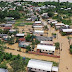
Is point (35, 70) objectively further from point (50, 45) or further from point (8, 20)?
point (8, 20)

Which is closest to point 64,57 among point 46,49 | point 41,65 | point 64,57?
point 64,57

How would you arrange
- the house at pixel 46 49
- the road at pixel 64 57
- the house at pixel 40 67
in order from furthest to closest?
the house at pixel 46 49 → the road at pixel 64 57 → the house at pixel 40 67

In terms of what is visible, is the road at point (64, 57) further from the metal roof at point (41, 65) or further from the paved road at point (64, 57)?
the metal roof at point (41, 65)

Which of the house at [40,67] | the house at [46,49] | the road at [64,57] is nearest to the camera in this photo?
the house at [40,67]

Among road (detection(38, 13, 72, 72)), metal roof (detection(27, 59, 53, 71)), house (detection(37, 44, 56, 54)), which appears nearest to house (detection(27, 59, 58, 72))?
metal roof (detection(27, 59, 53, 71))

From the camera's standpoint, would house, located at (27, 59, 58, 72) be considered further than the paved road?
No

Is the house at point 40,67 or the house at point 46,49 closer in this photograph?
the house at point 40,67

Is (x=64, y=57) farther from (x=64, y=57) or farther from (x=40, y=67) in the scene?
(x=40, y=67)

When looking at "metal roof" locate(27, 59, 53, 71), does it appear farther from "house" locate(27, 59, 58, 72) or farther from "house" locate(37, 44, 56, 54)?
"house" locate(37, 44, 56, 54)

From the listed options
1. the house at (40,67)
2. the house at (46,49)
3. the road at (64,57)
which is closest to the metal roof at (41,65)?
the house at (40,67)

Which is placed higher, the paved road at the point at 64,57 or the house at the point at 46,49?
the house at the point at 46,49

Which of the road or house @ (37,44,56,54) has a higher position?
house @ (37,44,56,54)

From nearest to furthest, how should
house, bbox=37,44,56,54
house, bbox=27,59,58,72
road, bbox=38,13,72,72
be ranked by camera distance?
house, bbox=27,59,58,72 → road, bbox=38,13,72,72 → house, bbox=37,44,56,54
